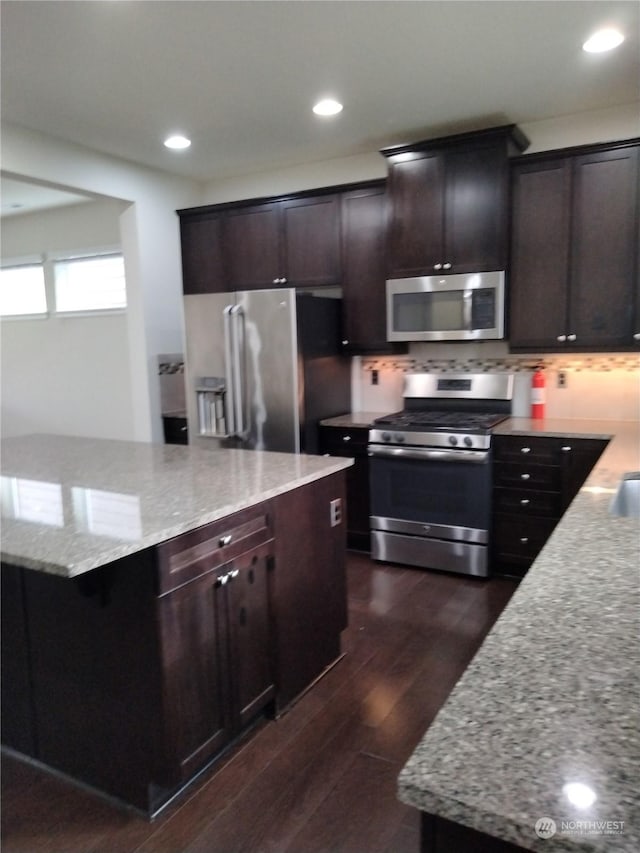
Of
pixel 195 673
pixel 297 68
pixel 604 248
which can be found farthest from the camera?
pixel 604 248

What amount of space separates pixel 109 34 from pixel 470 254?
85.7 inches

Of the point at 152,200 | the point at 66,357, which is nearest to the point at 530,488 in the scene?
the point at 152,200

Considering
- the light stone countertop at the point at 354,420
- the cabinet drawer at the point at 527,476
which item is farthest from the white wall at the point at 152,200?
the cabinet drawer at the point at 527,476

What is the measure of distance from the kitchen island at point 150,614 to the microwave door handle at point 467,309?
1706 millimetres

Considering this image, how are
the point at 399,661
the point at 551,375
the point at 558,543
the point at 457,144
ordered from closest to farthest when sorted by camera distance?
the point at 558,543
the point at 399,661
the point at 457,144
the point at 551,375

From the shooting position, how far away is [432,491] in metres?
3.67

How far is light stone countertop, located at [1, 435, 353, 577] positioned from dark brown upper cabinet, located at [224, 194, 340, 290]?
1.86 metres

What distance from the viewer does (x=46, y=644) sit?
76.7 inches

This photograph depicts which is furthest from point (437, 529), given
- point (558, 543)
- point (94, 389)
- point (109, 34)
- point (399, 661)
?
point (94, 389)

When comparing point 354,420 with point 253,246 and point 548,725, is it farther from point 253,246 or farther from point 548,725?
point 548,725

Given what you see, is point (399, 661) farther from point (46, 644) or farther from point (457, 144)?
point (457, 144)

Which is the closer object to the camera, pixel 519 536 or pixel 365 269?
pixel 519 536

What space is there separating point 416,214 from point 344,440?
1499 millimetres

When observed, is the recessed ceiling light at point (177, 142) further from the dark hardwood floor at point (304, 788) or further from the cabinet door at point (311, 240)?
the dark hardwood floor at point (304, 788)
